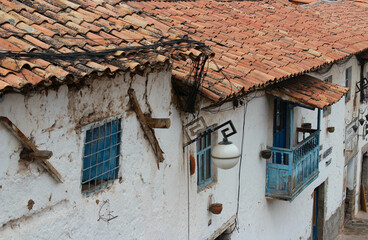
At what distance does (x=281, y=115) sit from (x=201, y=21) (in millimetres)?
2704

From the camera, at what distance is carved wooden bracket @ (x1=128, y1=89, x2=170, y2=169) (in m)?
7.36

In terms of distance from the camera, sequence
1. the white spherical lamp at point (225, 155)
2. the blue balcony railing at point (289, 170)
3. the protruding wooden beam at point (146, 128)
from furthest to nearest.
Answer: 1. the blue balcony railing at point (289, 170)
2. the white spherical lamp at point (225, 155)
3. the protruding wooden beam at point (146, 128)

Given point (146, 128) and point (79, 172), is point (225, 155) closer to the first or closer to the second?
point (146, 128)

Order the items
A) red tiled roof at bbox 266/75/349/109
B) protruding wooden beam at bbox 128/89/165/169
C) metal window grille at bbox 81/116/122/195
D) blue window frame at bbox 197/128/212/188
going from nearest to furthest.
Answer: metal window grille at bbox 81/116/122/195 → protruding wooden beam at bbox 128/89/165/169 → blue window frame at bbox 197/128/212/188 → red tiled roof at bbox 266/75/349/109

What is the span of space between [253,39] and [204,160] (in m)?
3.21

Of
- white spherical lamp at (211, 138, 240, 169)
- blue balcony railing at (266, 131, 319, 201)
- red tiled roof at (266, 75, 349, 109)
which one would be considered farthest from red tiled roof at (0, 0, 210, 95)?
blue balcony railing at (266, 131, 319, 201)

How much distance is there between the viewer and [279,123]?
12766mm

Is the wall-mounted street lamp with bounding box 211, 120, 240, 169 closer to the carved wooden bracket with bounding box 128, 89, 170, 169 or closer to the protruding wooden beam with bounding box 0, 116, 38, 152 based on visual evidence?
the carved wooden bracket with bounding box 128, 89, 170, 169

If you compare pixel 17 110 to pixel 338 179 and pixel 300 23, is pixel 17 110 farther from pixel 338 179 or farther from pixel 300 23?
pixel 338 179

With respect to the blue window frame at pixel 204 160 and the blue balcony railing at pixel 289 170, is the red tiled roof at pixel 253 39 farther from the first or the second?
the blue balcony railing at pixel 289 170

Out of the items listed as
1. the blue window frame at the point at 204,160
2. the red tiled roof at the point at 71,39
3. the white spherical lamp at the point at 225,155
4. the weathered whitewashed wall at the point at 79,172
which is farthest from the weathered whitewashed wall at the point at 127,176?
the white spherical lamp at the point at 225,155

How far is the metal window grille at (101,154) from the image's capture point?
6848 millimetres

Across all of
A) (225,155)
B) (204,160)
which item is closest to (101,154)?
(225,155)

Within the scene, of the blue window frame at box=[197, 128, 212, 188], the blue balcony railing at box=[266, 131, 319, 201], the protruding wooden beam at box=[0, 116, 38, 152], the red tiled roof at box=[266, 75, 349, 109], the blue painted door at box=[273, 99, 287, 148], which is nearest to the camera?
the protruding wooden beam at box=[0, 116, 38, 152]
